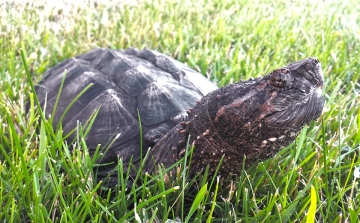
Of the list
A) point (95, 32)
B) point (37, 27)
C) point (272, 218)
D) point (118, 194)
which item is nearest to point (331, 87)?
point (272, 218)

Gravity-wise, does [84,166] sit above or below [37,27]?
below

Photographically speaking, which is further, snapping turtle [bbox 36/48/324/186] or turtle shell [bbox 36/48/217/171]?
turtle shell [bbox 36/48/217/171]

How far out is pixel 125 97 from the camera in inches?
73.2

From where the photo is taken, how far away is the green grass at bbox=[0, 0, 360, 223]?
1.28 meters

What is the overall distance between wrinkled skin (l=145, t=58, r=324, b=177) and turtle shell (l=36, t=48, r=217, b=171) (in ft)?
0.73

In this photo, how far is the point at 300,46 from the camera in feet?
10.8

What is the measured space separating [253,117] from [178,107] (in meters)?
0.56

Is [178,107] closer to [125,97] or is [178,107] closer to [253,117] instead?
[125,97]

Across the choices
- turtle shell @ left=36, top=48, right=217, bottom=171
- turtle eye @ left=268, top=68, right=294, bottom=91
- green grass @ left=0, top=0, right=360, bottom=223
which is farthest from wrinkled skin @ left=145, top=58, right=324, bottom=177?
turtle shell @ left=36, top=48, right=217, bottom=171

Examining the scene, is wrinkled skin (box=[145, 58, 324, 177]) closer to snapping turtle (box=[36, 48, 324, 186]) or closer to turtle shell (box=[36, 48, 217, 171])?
snapping turtle (box=[36, 48, 324, 186])

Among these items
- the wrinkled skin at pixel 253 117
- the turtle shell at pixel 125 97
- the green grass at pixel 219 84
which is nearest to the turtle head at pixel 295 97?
the wrinkled skin at pixel 253 117

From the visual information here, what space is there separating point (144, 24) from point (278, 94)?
8.73 feet

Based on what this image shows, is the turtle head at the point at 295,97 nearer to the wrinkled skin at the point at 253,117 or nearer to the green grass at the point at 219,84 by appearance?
the wrinkled skin at the point at 253,117

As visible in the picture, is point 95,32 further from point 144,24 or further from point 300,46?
point 300,46
